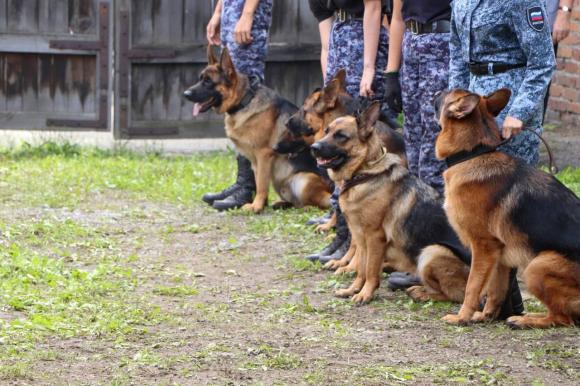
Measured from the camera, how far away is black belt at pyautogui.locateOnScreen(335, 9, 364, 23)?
7.06m

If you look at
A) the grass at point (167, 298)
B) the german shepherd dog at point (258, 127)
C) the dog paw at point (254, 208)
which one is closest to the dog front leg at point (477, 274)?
the grass at point (167, 298)

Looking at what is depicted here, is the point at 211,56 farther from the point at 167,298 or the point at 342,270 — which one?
the point at 167,298

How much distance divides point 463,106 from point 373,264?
1.33 metres

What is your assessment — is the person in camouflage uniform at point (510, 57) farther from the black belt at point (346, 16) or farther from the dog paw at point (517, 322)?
the black belt at point (346, 16)

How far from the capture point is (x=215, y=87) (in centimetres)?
870

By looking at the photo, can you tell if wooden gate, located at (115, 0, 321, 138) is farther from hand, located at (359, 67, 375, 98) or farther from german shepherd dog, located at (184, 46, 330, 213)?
hand, located at (359, 67, 375, 98)

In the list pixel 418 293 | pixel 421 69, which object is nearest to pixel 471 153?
pixel 421 69

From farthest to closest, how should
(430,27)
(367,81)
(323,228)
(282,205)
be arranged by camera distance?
(282,205), (323,228), (367,81), (430,27)

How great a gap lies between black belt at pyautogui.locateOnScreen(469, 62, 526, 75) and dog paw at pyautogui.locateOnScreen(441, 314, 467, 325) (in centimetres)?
133

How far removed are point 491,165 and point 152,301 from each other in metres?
2.16

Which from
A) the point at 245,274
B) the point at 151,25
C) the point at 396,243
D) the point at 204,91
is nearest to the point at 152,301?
the point at 245,274

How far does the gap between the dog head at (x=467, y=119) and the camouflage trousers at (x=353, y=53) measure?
5.61 feet

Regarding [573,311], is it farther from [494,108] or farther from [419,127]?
[419,127]

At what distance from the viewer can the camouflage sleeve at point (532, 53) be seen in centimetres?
505
